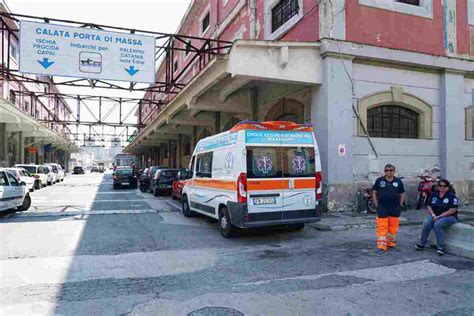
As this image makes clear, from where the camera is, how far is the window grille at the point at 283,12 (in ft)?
47.2

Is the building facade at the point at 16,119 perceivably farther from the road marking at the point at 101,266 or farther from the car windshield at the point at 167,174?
the road marking at the point at 101,266

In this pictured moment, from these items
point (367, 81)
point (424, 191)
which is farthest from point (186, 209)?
point (424, 191)

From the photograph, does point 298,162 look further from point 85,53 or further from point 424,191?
point 85,53

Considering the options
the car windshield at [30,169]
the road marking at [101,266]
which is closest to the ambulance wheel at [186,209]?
the road marking at [101,266]

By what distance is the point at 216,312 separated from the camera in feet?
14.2

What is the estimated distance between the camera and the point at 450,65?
13.9m

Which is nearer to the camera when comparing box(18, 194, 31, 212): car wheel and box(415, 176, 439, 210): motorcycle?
box(415, 176, 439, 210): motorcycle

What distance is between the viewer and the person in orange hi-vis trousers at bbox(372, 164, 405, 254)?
292 inches

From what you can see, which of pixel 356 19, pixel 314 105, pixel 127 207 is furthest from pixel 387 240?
pixel 127 207

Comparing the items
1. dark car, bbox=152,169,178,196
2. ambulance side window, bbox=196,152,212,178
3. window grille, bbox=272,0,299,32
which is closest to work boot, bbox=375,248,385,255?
ambulance side window, bbox=196,152,212,178

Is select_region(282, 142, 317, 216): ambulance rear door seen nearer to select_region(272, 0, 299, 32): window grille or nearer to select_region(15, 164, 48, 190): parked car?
select_region(272, 0, 299, 32): window grille

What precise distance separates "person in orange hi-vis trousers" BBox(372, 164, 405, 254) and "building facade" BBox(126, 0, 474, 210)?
432 cm

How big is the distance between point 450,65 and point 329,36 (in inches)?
207

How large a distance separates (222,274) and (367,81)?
371 inches
